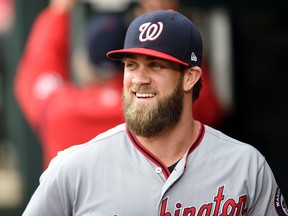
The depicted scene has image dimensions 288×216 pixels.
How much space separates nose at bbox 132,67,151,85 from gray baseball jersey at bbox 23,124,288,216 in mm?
304

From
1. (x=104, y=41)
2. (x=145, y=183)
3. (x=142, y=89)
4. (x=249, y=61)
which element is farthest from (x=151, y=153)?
(x=249, y=61)

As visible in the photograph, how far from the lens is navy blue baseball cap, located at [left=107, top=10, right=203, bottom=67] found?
4.02m

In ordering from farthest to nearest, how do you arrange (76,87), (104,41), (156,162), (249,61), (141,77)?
(249,61) → (76,87) → (104,41) → (156,162) → (141,77)

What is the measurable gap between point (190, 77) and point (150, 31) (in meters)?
0.29

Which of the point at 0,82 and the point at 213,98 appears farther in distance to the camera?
the point at 0,82

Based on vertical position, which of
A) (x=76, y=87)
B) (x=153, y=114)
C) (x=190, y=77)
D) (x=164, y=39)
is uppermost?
(x=164, y=39)

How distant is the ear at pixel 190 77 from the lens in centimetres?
414

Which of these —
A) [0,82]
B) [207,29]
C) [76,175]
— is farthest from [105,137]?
[0,82]

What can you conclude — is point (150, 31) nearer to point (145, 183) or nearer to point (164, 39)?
point (164, 39)

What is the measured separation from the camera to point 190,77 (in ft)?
13.7

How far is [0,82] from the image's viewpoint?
8.29m

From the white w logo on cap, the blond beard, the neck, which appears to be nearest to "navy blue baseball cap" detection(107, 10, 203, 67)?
the white w logo on cap

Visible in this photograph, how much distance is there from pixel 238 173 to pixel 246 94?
9.47 feet

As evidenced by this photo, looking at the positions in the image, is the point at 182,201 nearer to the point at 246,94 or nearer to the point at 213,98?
the point at 213,98
